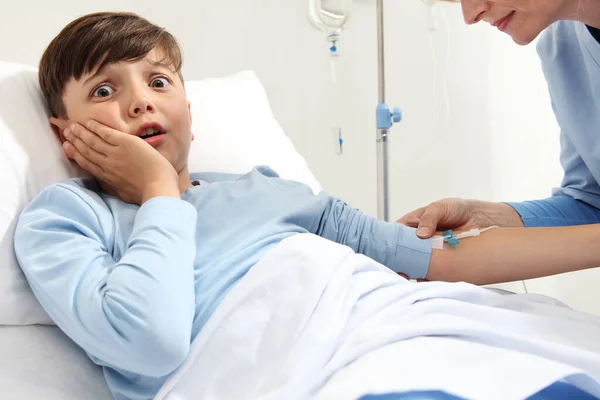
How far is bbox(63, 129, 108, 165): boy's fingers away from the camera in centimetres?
100

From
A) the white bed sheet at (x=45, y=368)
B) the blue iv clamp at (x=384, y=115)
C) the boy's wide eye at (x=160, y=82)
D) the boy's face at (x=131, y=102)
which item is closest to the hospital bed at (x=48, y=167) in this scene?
the white bed sheet at (x=45, y=368)

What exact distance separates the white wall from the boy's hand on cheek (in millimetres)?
858

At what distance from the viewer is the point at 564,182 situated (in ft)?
4.98

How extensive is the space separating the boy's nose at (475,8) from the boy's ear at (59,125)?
79 centimetres

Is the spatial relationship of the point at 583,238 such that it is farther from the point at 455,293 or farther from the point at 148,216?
the point at 148,216

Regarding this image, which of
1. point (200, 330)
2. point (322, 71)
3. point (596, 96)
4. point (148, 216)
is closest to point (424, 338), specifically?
point (200, 330)

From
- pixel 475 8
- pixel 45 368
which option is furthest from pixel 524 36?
pixel 45 368

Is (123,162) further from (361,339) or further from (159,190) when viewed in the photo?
(361,339)

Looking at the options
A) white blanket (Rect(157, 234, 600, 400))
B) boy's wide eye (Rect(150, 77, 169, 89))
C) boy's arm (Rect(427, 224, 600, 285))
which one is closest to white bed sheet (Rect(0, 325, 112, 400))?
white blanket (Rect(157, 234, 600, 400))

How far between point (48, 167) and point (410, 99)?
1.68 metres

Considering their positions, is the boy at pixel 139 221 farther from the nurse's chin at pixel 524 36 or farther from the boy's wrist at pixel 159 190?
the nurse's chin at pixel 524 36

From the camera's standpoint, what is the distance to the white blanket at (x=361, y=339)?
619 millimetres

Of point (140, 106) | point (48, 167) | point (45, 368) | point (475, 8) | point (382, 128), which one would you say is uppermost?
point (475, 8)

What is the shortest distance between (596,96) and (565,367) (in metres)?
0.85
